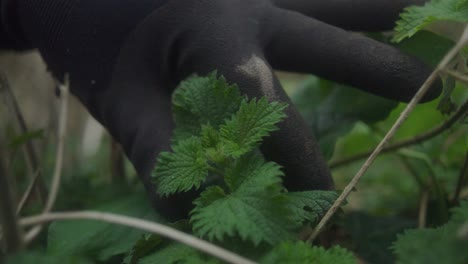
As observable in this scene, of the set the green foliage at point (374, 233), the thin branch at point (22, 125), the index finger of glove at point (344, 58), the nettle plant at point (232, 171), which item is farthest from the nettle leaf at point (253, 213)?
the thin branch at point (22, 125)

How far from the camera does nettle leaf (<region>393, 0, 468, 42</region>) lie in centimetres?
79

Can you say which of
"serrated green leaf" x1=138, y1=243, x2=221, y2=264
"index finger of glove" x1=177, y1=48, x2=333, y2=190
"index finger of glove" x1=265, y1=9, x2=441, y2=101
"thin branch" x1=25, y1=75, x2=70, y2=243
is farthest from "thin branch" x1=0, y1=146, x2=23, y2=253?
"index finger of glove" x1=265, y1=9, x2=441, y2=101

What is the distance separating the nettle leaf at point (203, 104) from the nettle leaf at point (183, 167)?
0.06 m

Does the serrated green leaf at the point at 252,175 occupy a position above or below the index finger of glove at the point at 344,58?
below

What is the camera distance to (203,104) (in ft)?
2.73

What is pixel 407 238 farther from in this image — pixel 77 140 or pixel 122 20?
pixel 77 140

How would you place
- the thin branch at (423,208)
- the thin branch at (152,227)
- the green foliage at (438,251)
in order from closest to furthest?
the green foliage at (438,251), the thin branch at (152,227), the thin branch at (423,208)

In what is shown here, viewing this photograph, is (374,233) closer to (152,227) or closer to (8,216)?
(152,227)

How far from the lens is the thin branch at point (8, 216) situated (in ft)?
1.68

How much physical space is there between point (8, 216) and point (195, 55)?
1.65 feet

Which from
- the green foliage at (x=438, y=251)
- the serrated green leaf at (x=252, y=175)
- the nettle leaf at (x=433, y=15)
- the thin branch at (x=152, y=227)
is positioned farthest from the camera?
the nettle leaf at (x=433, y=15)

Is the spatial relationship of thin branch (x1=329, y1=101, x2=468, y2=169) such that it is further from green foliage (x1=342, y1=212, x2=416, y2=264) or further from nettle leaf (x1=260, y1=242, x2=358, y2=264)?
nettle leaf (x1=260, y1=242, x2=358, y2=264)

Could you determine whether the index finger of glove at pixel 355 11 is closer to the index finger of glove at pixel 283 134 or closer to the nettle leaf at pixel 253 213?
the index finger of glove at pixel 283 134

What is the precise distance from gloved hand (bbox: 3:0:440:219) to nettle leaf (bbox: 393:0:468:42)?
2.0 inches
